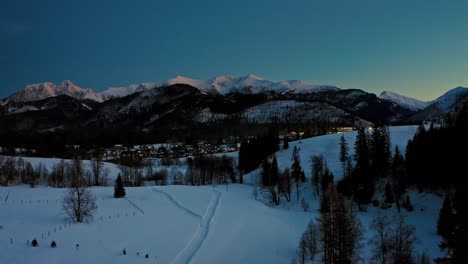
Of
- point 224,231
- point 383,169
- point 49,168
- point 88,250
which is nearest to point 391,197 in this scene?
point 383,169

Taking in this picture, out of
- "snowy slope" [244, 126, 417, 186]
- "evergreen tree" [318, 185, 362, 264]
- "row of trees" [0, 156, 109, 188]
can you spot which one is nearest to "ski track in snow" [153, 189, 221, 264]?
"evergreen tree" [318, 185, 362, 264]

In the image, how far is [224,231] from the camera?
47.2m

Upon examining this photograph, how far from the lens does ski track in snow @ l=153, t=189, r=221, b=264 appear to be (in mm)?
34181

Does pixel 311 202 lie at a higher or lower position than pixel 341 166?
lower

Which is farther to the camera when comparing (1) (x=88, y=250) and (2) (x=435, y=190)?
(2) (x=435, y=190)

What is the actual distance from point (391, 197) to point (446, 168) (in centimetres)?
1162

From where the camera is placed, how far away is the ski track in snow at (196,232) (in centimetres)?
3418

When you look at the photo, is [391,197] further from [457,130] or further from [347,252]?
[347,252]

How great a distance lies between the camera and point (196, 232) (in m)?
44.3

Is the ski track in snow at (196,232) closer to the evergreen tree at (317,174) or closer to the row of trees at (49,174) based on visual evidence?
the evergreen tree at (317,174)

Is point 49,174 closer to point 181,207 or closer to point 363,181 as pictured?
point 181,207

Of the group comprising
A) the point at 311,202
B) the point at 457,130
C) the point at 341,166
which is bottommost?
the point at 311,202

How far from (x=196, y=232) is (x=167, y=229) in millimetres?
3984

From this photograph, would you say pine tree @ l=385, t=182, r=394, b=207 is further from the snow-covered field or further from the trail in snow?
the trail in snow
